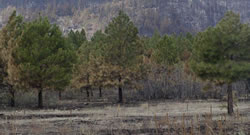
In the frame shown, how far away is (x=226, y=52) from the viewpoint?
52.5 ft

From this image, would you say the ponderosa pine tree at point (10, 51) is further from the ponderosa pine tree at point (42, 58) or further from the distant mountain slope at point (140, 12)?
the distant mountain slope at point (140, 12)

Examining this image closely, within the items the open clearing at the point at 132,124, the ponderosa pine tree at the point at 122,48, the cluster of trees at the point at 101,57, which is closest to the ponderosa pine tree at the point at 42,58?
the cluster of trees at the point at 101,57

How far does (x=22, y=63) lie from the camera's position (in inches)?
863

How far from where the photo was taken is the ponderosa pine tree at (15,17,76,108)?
72.4 ft

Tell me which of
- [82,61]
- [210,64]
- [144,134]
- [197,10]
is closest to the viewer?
[144,134]

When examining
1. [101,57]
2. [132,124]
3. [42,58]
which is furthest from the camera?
[101,57]

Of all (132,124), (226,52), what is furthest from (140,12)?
→ (132,124)

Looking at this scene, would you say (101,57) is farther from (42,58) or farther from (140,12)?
(140,12)

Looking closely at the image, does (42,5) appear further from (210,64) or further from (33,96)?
(210,64)

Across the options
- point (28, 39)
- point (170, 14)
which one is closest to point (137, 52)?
point (28, 39)

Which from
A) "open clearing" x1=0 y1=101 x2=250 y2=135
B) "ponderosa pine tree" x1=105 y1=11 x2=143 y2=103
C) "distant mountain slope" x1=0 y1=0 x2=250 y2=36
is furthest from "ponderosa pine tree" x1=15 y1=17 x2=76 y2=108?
"distant mountain slope" x1=0 y1=0 x2=250 y2=36

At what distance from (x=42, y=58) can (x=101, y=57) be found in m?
6.33

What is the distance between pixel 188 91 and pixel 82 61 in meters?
12.1

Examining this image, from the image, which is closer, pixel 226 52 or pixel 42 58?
pixel 226 52
